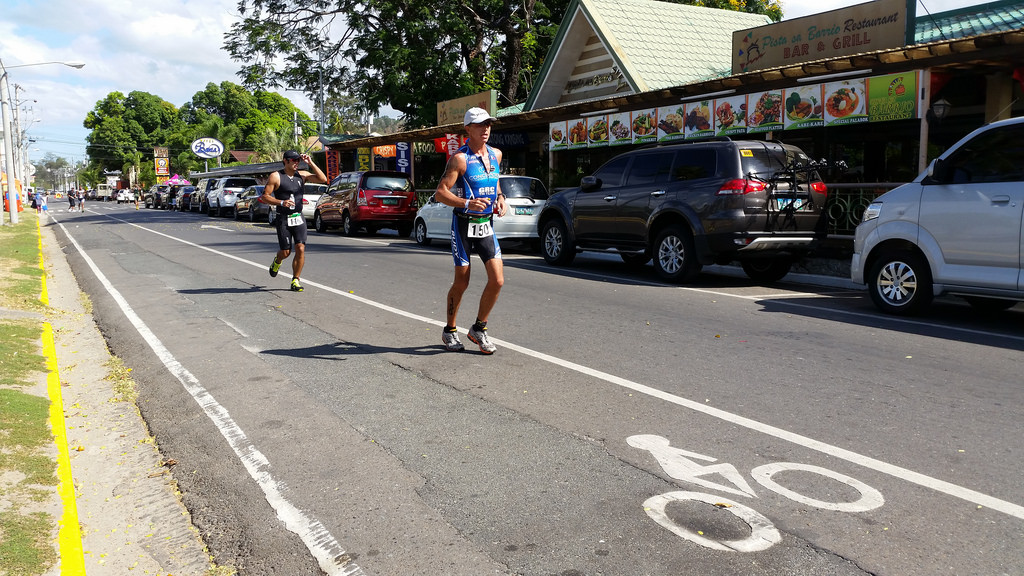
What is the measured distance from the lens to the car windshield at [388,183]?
2292 cm

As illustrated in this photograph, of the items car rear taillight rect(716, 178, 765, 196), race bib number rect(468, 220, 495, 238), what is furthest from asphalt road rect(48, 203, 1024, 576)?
car rear taillight rect(716, 178, 765, 196)

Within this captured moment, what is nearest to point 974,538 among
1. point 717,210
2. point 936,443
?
point 936,443

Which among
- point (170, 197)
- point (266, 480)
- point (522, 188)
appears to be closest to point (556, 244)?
point (522, 188)

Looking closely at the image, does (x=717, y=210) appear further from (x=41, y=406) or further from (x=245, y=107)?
(x=245, y=107)

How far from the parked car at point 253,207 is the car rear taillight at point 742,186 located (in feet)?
81.5

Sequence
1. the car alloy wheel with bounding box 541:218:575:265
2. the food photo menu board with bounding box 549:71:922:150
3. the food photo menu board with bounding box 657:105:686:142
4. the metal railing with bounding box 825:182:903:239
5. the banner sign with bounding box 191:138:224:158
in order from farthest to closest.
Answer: the banner sign with bounding box 191:138:224:158 < the food photo menu board with bounding box 657:105:686:142 < the car alloy wheel with bounding box 541:218:575:265 < the metal railing with bounding box 825:182:903:239 < the food photo menu board with bounding box 549:71:922:150

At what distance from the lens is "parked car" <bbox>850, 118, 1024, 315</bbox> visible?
7684 mm

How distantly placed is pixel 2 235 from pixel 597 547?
24.1 meters

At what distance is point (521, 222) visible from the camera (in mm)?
16766

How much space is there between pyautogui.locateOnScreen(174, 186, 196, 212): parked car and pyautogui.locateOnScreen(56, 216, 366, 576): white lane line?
44.8 meters

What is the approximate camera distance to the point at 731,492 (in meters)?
3.88

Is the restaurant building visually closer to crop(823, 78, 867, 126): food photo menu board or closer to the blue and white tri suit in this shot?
crop(823, 78, 867, 126): food photo menu board

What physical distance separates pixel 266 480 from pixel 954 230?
7004mm

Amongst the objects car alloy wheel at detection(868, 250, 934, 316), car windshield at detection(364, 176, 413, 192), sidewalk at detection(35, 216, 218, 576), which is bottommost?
sidewalk at detection(35, 216, 218, 576)
